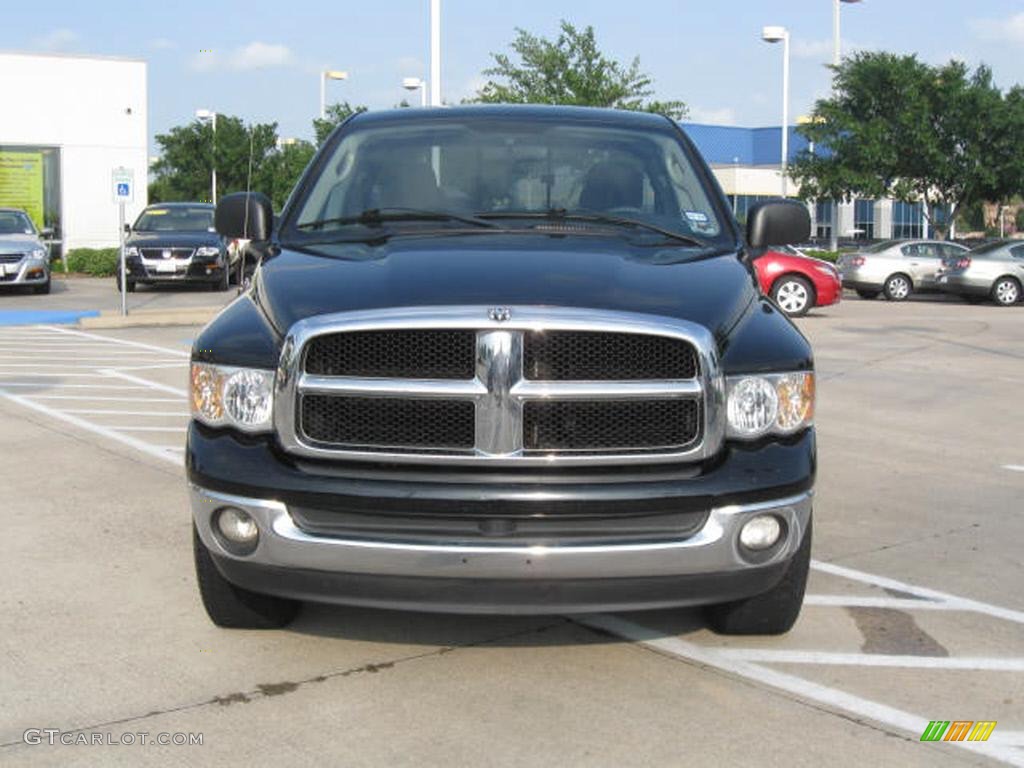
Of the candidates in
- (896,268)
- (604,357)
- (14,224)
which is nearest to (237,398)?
(604,357)

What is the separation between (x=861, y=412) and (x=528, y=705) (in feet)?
24.0

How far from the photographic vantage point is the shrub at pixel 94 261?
3030 cm

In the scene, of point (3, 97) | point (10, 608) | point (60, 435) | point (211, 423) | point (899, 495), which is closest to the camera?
point (211, 423)

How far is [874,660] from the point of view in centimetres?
454

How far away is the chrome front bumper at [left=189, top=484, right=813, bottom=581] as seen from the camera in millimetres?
3752

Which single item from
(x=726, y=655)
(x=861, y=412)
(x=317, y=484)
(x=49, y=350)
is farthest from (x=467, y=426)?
Result: (x=49, y=350)

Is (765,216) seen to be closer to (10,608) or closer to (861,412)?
(10,608)

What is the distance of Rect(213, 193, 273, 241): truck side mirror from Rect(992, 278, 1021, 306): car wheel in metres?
24.1

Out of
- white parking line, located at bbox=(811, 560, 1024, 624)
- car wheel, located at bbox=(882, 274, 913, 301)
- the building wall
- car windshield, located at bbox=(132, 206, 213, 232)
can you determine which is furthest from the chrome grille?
the building wall

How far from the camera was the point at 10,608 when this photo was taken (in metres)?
5.01

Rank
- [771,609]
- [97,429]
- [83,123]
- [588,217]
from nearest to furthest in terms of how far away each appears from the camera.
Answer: [771,609] → [588,217] → [97,429] → [83,123]

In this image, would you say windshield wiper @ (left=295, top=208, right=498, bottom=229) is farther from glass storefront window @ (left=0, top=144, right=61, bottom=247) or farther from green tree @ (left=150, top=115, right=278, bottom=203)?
green tree @ (left=150, top=115, right=278, bottom=203)

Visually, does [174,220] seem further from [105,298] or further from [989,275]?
[989,275]

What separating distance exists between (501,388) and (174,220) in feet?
72.7
